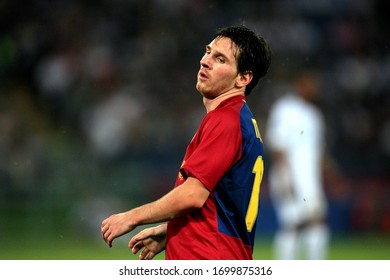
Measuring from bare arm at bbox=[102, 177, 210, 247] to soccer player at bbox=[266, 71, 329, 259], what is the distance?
5.76m

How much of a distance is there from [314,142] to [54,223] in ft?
12.0

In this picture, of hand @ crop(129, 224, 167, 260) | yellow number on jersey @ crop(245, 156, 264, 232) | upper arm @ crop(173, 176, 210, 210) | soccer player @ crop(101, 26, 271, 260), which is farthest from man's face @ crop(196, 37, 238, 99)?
hand @ crop(129, 224, 167, 260)

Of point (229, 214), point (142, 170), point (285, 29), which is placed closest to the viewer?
point (229, 214)

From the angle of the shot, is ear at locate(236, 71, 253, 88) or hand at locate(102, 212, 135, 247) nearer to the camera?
hand at locate(102, 212, 135, 247)

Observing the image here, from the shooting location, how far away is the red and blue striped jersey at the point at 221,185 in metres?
3.73

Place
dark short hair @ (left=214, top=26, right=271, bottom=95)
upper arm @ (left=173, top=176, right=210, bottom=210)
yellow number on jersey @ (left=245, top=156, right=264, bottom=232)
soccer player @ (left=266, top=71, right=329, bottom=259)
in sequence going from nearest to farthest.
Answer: upper arm @ (left=173, top=176, right=210, bottom=210) → yellow number on jersey @ (left=245, top=156, right=264, bottom=232) → dark short hair @ (left=214, top=26, right=271, bottom=95) → soccer player @ (left=266, top=71, right=329, bottom=259)

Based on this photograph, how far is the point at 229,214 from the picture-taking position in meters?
3.84

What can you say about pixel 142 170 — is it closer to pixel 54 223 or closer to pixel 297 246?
pixel 54 223

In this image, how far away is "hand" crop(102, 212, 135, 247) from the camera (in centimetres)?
369

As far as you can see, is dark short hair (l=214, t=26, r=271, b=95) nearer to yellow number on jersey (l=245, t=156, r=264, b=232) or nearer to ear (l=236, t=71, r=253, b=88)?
ear (l=236, t=71, r=253, b=88)

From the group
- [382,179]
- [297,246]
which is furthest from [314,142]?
Answer: [382,179]

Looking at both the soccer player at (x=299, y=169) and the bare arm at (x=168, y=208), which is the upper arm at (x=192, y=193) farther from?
the soccer player at (x=299, y=169)

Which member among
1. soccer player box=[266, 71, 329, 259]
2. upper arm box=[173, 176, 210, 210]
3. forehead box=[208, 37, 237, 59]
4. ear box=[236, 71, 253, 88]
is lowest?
upper arm box=[173, 176, 210, 210]

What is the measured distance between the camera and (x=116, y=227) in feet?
12.1
